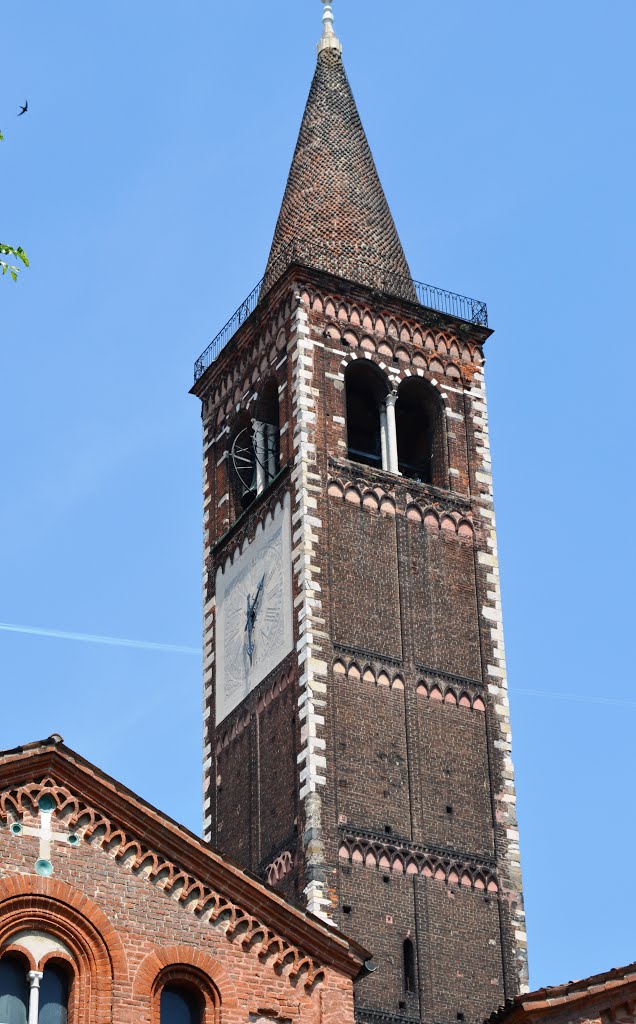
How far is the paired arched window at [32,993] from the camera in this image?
68.1 ft

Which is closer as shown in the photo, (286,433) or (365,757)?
(365,757)

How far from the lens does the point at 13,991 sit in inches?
823

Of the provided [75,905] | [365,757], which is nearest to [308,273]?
[365,757]

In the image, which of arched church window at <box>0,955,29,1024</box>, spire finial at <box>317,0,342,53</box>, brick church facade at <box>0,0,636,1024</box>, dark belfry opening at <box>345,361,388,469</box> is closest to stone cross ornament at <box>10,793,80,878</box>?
arched church window at <box>0,955,29,1024</box>

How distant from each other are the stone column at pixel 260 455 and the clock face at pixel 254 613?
3.39ft

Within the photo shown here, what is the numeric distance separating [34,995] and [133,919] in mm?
1309

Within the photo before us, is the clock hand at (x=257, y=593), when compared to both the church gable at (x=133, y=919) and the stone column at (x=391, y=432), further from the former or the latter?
the church gable at (x=133, y=919)

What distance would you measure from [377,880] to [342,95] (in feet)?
65.7

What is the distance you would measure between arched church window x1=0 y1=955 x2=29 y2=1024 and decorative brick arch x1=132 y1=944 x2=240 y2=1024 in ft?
3.67

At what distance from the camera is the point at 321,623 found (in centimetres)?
3772

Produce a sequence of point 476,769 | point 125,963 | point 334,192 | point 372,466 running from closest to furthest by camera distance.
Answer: point 125,963 < point 476,769 < point 372,466 < point 334,192

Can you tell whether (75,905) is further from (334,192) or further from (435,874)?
(334,192)

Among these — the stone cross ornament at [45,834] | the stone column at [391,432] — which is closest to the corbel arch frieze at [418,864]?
the stone column at [391,432]

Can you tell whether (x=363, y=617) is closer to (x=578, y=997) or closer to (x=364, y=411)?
(x=364, y=411)
